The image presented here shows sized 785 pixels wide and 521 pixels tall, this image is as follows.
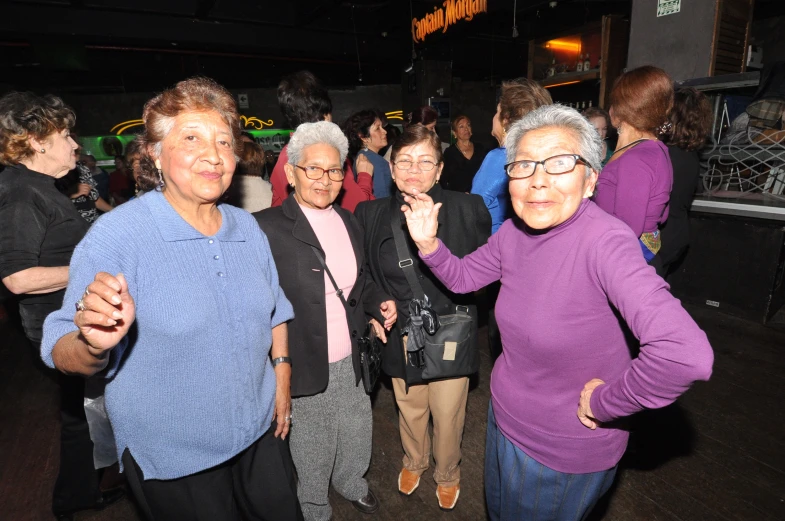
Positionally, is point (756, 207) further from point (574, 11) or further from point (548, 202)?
point (574, 11)

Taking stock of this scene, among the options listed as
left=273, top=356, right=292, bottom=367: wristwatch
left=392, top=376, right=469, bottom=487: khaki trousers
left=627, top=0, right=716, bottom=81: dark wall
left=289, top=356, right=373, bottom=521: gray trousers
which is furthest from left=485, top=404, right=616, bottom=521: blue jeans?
left=627, top=0, right=716, bottom=81: dark wall

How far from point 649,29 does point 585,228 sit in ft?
18.2

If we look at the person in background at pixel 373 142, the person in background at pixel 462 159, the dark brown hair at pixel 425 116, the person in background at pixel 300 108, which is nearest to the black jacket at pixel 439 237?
the person in background at pixel 300 108

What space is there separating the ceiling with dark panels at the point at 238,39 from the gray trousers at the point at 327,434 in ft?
23.2

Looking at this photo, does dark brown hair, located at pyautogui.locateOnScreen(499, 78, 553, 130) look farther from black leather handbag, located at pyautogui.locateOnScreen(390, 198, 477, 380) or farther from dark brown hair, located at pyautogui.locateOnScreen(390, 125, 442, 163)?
black leather handbag, located at pyautogui.locateOnScreen(390, 198, 477, 380)

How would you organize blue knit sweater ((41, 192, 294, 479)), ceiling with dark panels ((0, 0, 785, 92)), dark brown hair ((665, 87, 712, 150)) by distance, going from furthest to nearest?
ceiling with dark panels ((0, 0, 785, 92)) → dark brown hair ((665, 87, 712, 150)) → blue knit sweater ((41, 192, 294, 479))

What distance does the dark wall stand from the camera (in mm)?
4777

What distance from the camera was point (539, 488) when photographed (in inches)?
57.7

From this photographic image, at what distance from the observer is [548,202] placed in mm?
1308

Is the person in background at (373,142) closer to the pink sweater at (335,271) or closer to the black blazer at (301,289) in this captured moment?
the pink sweater at (335,271)

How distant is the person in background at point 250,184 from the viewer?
2828 millimetres

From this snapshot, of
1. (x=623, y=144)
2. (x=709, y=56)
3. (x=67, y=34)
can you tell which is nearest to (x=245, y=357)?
(x=623, y=144)

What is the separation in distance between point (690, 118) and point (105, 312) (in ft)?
11.2

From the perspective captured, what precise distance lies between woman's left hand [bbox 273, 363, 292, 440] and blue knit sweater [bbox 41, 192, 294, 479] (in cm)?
21
